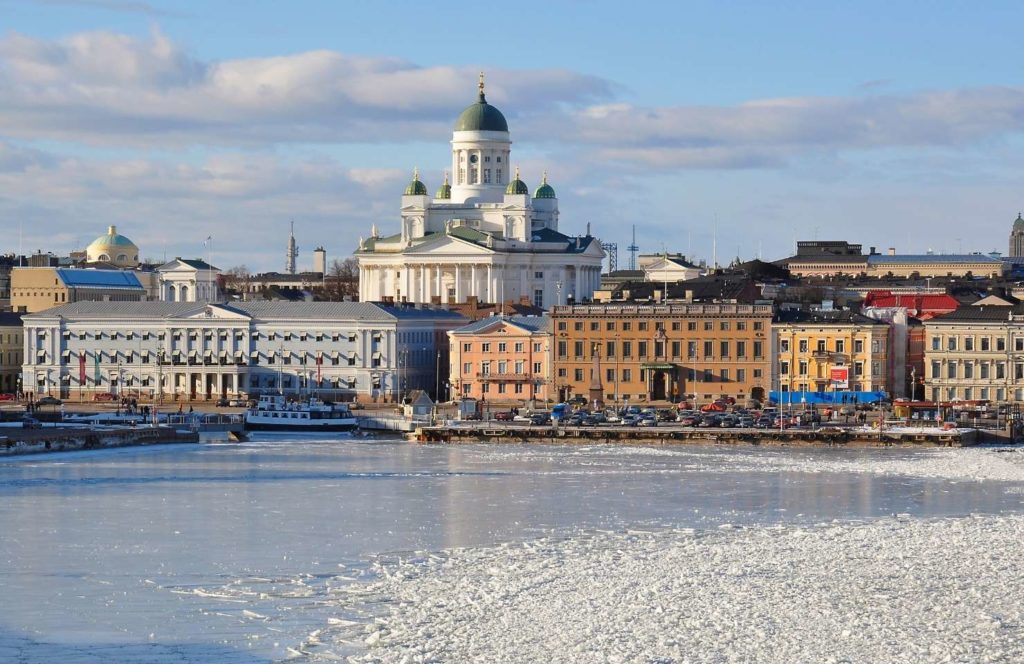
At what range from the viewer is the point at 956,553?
1511 inches

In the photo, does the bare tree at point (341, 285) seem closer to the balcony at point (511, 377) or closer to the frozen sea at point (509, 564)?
the balcony at point (511, 377)

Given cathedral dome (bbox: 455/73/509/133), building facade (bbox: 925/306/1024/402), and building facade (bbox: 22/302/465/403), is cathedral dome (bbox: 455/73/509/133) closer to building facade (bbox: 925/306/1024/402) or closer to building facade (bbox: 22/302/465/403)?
building facade (bbox: 22/302/465/403)

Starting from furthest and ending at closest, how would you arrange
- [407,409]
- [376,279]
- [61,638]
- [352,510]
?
[376,279] → [407,409] → [352,510] → [61,638]

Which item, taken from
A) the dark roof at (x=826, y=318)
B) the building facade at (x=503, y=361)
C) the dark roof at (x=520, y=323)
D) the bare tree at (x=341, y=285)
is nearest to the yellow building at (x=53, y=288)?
the bare tree at (x=341, y=285)

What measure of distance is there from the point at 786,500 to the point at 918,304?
55.9m

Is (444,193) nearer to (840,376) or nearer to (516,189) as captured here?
(516,189)

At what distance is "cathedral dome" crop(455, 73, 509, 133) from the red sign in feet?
162

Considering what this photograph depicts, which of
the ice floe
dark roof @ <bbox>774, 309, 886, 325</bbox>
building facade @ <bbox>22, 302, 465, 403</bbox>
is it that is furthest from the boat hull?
the ice floe

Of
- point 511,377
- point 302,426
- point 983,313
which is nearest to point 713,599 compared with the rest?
point 302,426

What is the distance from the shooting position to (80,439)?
2618 inches

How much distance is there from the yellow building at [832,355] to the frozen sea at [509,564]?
2892cm

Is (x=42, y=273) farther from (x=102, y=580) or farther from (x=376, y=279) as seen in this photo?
(x=102, y=580)

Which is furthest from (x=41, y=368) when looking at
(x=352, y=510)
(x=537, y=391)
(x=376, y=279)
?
(x=352, y=510)

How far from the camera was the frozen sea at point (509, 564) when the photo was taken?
3050 cm
